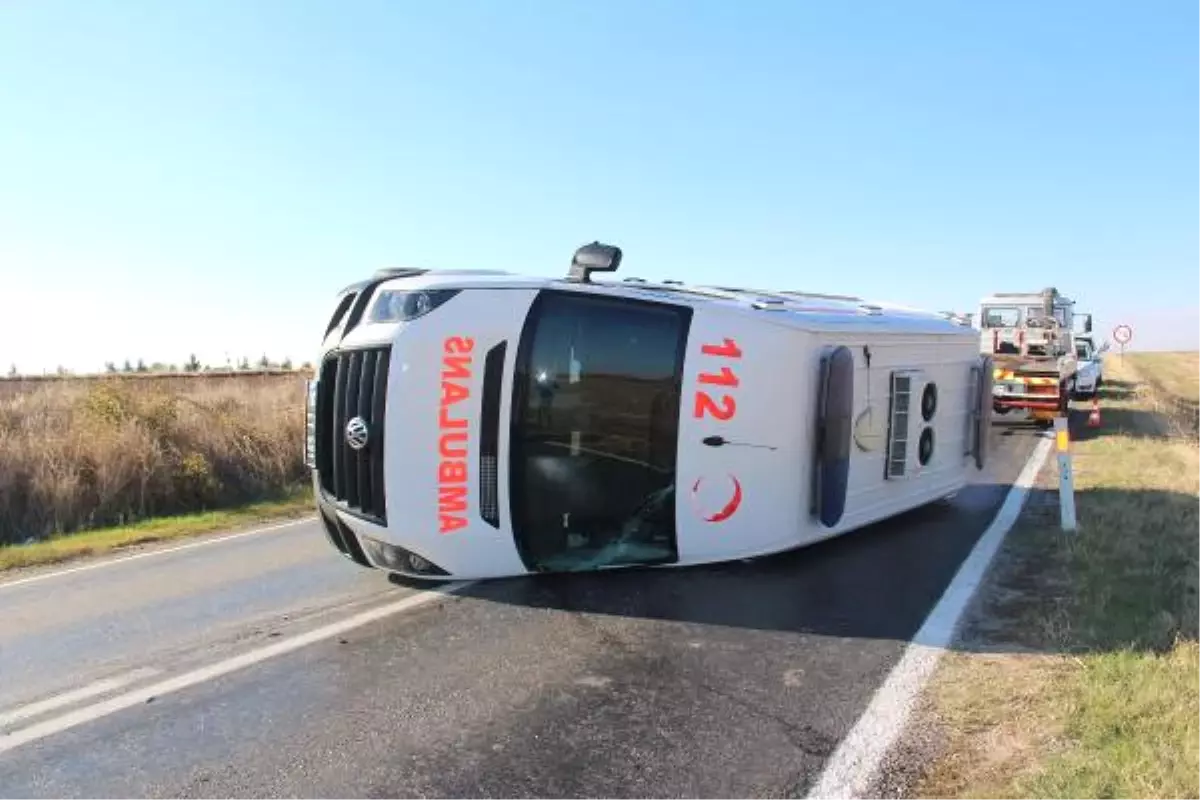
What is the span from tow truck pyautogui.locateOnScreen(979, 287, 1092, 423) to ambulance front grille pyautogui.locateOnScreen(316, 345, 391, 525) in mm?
12211

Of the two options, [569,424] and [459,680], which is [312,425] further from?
[459,680]

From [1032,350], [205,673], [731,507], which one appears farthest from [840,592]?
[1032,350]

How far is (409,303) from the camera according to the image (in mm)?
5770

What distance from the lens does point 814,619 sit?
18.2ft

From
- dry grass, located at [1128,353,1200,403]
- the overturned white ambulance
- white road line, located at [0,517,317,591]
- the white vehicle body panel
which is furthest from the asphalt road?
dry grass, located at [1128,353,1200,403]

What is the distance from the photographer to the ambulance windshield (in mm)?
5797

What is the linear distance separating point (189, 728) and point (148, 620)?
2.25 m

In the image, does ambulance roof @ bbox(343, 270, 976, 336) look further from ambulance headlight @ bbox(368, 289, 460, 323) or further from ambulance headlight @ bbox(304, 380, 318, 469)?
ambulance headlight @ bbox(304, 380, 318, 469)

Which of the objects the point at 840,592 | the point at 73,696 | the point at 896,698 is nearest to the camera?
the point at 896,698

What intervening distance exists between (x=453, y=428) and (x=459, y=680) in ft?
5.41

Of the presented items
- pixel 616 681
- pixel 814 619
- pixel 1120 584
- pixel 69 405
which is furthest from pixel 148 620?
pixel 69 405

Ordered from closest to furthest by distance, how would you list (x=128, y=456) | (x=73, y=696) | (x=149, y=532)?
(x=73, y=696)
(x=149, y=532)
(x=128, y=456)

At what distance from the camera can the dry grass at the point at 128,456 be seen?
11.0 metres

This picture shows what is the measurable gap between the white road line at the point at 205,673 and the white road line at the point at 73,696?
0.15 m
